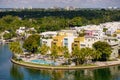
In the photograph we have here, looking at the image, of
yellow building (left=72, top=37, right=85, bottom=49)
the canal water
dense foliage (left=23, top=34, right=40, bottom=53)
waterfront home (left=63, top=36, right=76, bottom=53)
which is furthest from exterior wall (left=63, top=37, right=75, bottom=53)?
the canal water

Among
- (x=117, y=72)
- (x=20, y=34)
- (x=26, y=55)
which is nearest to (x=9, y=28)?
(x=20, y=34)

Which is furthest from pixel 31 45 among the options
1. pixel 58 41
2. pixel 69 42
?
pixel 69 42

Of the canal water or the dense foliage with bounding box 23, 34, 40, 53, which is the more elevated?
the dense foliage with bounding box 23, 34, 40, 53

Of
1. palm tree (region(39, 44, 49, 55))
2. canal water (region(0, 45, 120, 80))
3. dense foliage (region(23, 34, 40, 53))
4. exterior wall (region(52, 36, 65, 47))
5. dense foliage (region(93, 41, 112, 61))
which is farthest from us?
dense foliage (region(23, 34, 40, 53))

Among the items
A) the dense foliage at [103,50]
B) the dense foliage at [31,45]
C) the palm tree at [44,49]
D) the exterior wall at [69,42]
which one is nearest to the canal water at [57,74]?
the dense foliage at [103,50]

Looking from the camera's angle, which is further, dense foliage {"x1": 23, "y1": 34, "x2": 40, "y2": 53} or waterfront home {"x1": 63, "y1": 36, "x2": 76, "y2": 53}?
dense foliage {"x1": 23, "y1": 34, "x2": 40, "y2": 53}

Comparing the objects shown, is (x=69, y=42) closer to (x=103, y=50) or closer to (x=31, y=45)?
(x=31, y=45)

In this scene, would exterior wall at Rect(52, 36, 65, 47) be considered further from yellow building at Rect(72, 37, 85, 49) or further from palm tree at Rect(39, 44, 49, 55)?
palm tree at Rect(39, 44, 49, 55)

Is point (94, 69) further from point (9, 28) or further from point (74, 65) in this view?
point (9, 28)

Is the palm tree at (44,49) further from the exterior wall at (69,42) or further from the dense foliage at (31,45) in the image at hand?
the dense foliage at (31,45)

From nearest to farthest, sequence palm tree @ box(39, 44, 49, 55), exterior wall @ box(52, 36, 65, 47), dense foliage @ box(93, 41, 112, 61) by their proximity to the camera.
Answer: dense foliage @ box(93, 41, 112, 61), palm tree @ box(39, 44, 49, 55), exterior wall @ box(52, 36, 65, 47)

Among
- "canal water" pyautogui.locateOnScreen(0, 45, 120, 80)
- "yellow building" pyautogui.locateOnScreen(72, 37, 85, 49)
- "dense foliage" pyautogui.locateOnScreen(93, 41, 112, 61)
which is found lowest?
"canal water" pyautogui.locateOnScreen(0, 45, 120, 80)
